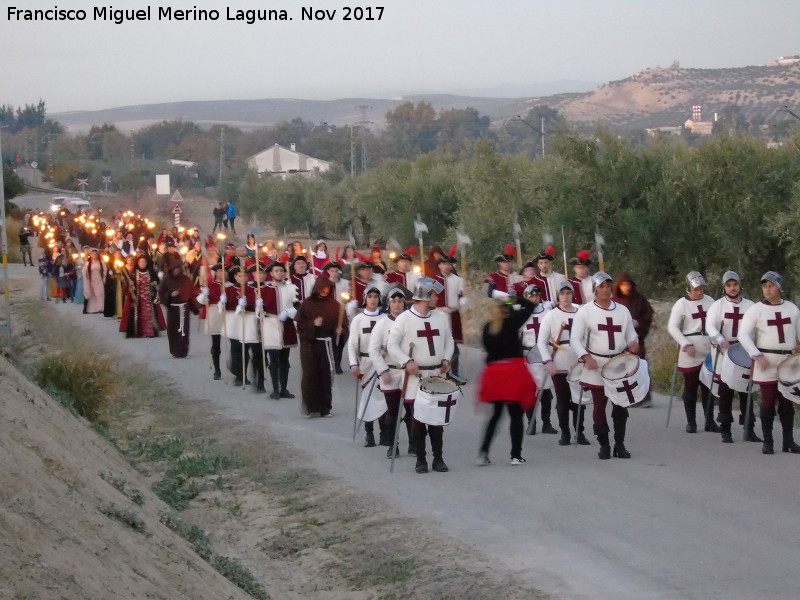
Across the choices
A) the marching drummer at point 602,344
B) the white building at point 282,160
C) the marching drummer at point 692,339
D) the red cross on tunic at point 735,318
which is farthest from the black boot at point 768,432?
the white building at point 282,160

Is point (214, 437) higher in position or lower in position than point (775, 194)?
lower

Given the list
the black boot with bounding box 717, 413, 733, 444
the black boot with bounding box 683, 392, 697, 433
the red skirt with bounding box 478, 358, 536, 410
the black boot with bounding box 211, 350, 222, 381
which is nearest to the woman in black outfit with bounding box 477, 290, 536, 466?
the red skirt with bounding box 478, 358, 536, 410

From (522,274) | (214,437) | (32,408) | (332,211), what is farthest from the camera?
(332,211)

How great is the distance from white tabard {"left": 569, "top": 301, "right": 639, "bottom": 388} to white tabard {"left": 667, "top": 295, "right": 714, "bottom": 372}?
1.58 m

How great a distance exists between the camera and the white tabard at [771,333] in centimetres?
1234

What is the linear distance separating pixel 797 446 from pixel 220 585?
6578mm

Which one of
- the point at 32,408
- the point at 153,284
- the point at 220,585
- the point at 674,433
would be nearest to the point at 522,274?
the point at 674,433

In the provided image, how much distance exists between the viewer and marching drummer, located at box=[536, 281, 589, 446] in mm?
13227

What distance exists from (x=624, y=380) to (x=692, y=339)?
2.05 metres

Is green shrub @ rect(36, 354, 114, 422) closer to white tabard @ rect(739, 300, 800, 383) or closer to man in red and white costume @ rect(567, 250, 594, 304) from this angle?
man in red and white costume @ rect(567, 250, 594, 304)

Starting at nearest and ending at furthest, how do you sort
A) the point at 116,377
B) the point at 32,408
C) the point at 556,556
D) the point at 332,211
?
the point at 556,556 < the point at 32,408 < the point at 116,377 < the point at 332,211

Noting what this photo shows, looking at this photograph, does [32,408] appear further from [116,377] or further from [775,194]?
[775,194]

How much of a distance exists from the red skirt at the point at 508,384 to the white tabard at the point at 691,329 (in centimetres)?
284

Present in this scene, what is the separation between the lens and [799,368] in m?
12.2
